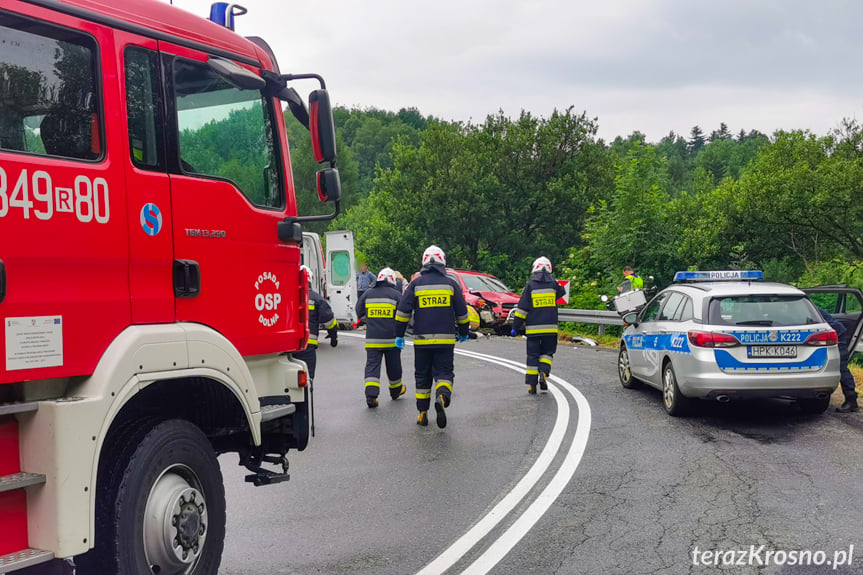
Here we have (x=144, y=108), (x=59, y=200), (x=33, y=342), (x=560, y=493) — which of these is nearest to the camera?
(x=33, y=342)

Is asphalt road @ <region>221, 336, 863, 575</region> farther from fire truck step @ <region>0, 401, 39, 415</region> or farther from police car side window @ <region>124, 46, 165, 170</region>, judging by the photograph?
police car side window @ <region>124, 46, 165, 170</region>

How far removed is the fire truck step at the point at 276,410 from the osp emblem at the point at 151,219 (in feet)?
4.59

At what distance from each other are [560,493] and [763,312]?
160 inches

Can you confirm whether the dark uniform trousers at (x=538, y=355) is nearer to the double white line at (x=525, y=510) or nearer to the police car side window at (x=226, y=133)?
the double white line at (x=525, y=510)

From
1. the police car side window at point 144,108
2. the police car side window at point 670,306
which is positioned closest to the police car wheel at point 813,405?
the police car side window at point 670,306

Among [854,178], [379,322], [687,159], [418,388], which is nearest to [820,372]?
[418,388]

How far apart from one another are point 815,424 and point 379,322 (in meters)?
5.36

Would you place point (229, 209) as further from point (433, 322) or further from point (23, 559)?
point (433, 322)

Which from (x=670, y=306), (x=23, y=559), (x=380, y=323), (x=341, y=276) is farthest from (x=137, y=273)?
(x=341, y=276)

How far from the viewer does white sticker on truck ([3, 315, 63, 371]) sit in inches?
132

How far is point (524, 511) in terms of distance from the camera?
5871mm

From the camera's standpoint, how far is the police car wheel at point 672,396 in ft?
30.9

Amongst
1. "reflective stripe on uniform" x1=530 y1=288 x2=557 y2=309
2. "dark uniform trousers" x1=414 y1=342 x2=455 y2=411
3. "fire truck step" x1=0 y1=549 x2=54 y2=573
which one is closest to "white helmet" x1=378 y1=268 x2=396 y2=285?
"dark uniform trousers" x1=414 y1=342 x2=455 y2=411

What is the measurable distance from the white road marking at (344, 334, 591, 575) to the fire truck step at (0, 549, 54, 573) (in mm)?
2033
